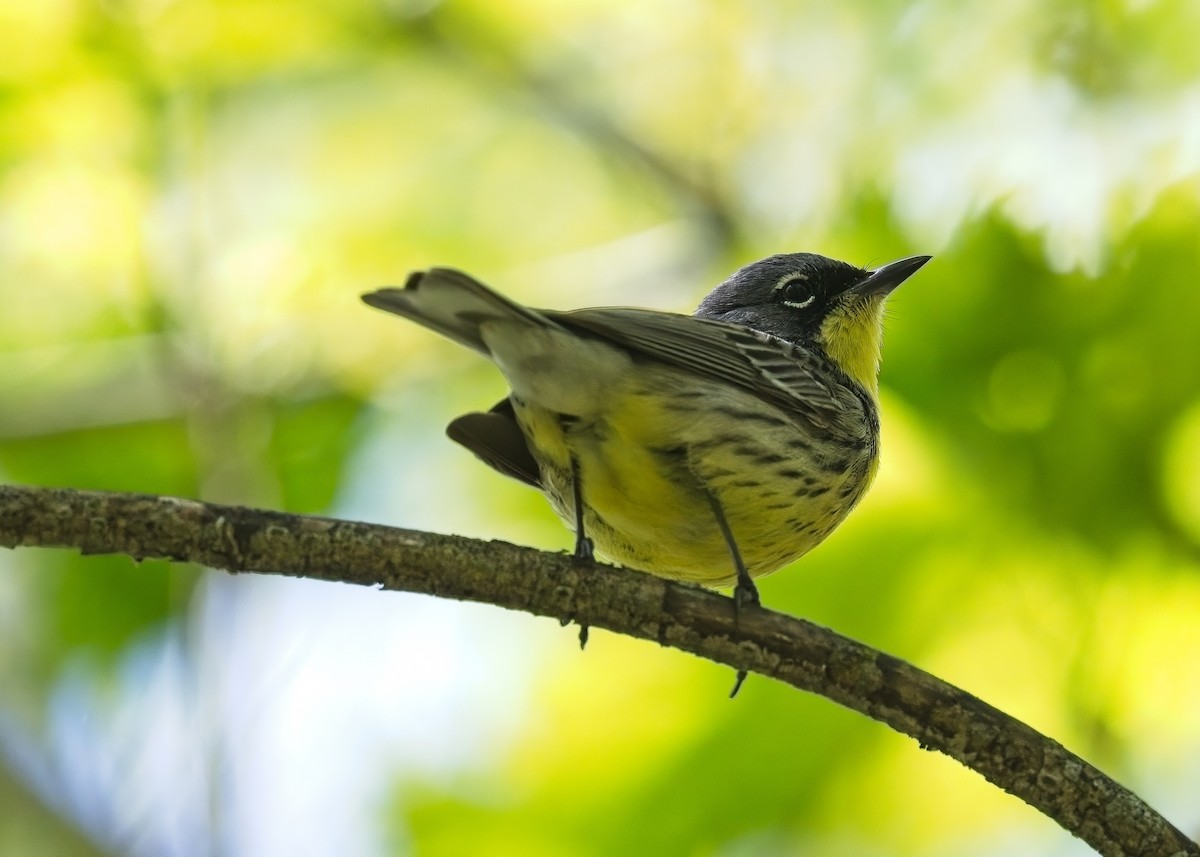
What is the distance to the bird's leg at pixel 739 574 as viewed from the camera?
3779 millimetres

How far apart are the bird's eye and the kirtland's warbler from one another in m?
1.16

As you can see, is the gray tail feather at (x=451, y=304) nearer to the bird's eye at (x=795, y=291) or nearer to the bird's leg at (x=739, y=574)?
the bird's leg at (x=739, y=574)

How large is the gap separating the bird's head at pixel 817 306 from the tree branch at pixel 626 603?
7.91 ft

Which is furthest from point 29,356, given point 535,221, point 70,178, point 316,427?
point 535,221

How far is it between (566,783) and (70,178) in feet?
13.9

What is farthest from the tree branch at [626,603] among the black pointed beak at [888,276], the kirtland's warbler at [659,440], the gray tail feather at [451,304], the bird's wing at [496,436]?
the black pointed beak at [888,276]

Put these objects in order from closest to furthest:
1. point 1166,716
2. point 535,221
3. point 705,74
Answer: point 1166,716 < point 705,74 < point 535,221

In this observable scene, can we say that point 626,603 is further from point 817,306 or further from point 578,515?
point 817,306

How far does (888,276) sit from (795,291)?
79cm

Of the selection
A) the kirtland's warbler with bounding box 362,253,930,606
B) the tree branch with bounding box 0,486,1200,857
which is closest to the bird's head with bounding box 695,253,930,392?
the kirtland's warbler with bounding box 362,253,930,606

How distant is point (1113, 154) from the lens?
206 inches

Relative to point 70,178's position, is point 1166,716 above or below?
below

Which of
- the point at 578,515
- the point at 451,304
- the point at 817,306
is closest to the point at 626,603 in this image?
the point at 578,515

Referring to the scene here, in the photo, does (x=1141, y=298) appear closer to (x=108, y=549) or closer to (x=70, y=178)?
(x=108, y=549)
